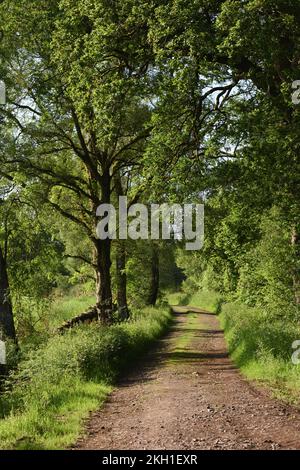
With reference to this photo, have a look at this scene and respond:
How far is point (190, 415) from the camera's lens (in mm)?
9398

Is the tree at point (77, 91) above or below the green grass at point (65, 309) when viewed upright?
above

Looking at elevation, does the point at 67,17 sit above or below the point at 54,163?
above

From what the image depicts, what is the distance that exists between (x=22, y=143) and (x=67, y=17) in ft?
20.3

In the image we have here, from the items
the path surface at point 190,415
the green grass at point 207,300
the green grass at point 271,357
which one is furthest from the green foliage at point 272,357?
the green grass at point 207,300

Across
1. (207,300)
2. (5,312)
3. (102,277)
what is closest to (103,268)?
(102,277)

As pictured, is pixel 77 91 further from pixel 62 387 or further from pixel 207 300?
pixel 207 300

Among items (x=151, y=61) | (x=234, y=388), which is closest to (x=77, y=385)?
(x=234, y=388)

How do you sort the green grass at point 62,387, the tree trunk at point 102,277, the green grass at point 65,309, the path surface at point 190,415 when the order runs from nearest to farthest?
the path surface at point 190,415 → the green grass at point 62,387 → the tree trunk at point 102,277 → the green grass at point 65,309

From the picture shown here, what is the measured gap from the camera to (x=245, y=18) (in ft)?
34.8

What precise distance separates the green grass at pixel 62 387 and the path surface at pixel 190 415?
42 cm

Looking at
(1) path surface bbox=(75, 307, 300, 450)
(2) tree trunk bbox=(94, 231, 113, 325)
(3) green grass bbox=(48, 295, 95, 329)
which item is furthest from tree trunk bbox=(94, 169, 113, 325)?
(1) path surface bbox=(75, 307, 300, 450)

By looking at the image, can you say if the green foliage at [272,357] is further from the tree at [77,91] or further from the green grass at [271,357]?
the tree at [77,91]

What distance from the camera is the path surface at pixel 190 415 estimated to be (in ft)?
25.2
